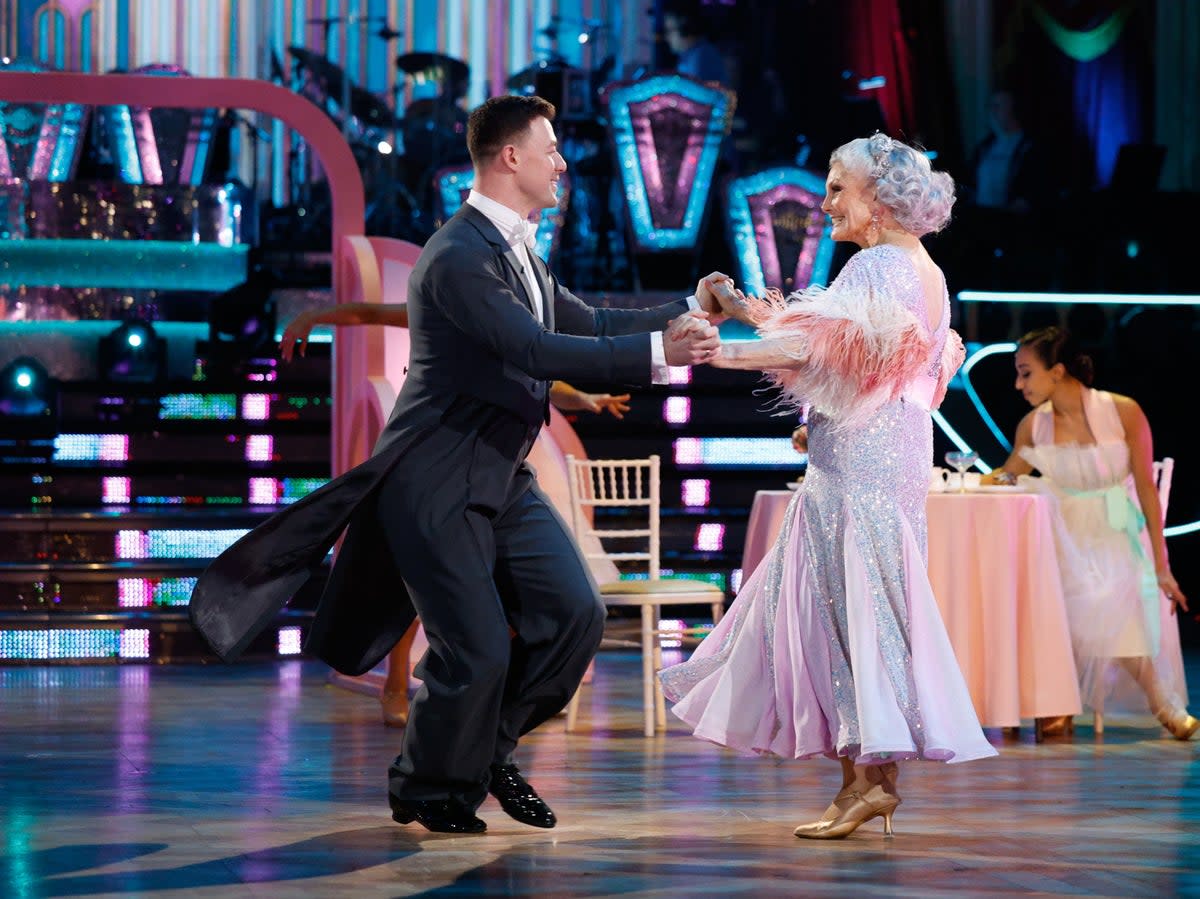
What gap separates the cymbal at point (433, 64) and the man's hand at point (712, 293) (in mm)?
9917

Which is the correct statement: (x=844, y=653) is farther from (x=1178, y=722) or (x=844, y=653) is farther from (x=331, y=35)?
(x=331, y=35)

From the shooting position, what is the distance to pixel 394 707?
19.9ft

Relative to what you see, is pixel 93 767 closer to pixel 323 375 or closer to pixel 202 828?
pixel 202 828

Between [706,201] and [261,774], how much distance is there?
25.2 ft

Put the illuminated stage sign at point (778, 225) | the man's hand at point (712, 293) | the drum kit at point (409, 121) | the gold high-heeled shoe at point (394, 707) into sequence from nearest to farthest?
the man's hand at point (712, 293), the gold high-heeled shoe at point (394, 707), the illuminated stage sign at point (778, 225), the drum kit at point (409, 121)

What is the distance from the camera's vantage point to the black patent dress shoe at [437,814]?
401 cm

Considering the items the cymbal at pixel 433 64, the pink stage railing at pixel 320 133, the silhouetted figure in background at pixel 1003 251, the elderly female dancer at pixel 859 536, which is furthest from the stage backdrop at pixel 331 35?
the elderly female dancer at pixel 859 536

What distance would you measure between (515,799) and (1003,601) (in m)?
2.24

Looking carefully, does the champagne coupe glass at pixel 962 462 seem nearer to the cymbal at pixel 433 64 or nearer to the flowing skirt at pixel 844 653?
the flowing skirt at pixel 844 653

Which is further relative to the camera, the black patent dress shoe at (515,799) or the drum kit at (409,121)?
the drum kit at (409,121)

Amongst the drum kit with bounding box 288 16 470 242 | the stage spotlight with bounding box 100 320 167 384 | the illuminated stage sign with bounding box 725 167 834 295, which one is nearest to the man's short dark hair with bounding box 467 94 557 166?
the stage spotlight with bounding box 100 320 167 384

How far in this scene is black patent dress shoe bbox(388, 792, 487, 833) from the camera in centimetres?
401

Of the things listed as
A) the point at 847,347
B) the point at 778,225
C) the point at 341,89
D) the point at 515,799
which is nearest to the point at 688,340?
the point at 847,347

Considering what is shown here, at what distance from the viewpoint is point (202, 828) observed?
13.6 feet
